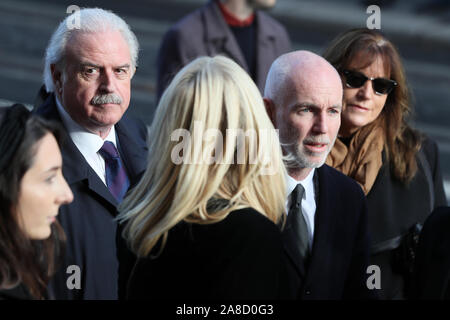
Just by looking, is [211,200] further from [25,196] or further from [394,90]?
[394,90]

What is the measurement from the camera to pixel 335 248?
334 centimetres

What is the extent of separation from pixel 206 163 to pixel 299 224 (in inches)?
25.2

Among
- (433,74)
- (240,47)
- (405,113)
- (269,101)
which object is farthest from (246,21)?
(433,74)

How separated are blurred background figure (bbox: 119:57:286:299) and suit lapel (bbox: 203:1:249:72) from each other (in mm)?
3969

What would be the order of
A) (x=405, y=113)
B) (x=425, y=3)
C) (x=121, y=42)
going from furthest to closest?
(x=425, y=3)
(x=405, y=113)
(x=121, y=42)

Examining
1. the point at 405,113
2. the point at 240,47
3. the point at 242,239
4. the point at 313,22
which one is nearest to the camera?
the point at 242,239

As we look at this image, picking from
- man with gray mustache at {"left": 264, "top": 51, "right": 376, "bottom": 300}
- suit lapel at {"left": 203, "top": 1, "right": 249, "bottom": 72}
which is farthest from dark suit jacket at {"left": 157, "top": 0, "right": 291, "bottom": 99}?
man with gray mustache at {"left": 264, "top": 51, "right": 376, "bottom": 300}

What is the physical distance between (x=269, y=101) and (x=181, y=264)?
41.9 inches

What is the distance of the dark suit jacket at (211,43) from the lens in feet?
21.8

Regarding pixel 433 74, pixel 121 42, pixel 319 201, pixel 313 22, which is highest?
pixel 313 22

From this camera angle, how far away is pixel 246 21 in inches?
283

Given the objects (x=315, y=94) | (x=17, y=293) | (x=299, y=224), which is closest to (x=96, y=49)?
(x=315, y=94)
